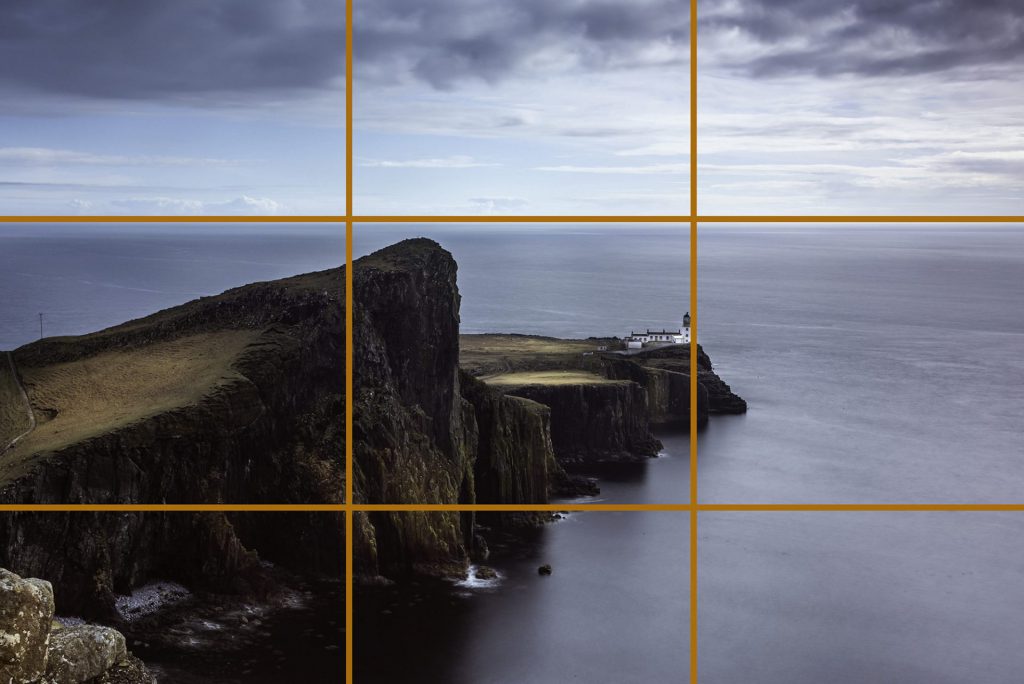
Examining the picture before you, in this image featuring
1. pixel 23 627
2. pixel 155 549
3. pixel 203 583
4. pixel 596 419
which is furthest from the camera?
pixel 596 419

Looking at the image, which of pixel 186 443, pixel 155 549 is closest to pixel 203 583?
pixel 155 549

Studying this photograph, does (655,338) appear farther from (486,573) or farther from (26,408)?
(26,408)

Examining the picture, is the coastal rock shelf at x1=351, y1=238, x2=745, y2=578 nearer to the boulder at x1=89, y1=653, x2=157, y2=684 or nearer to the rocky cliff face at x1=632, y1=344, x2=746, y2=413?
A: the rocky cliff face at x1=632, y1=344, x2=746, y2=413

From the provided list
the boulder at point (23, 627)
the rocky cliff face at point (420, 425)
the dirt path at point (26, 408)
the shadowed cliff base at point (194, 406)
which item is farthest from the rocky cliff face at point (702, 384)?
the boulder at point (23, 627)

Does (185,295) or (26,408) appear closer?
(26,408)

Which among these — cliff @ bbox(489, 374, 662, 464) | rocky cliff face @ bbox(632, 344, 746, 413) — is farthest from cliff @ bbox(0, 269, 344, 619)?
rocky cliff face @ bbox(632, 344, 746, 413)

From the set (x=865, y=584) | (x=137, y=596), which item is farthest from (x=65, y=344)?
(x=865, y=584)
